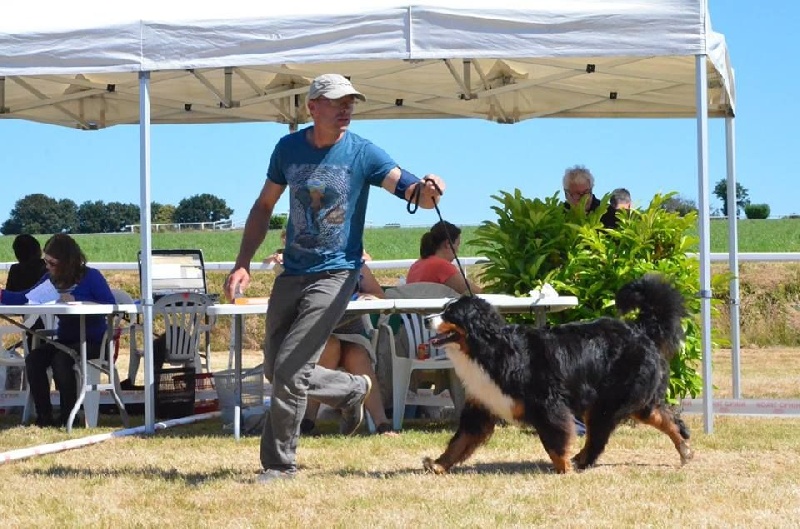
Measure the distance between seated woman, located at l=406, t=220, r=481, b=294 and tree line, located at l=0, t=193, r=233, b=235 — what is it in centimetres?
5114

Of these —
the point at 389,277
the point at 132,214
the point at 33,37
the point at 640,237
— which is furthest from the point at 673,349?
the point at 132,214

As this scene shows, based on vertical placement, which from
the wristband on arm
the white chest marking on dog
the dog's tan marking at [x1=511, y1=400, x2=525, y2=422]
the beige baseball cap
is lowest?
the dog's tan marking at [x1=511, y1=400, x2=525, y2=422]

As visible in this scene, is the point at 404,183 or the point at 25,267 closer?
the point at 404,183

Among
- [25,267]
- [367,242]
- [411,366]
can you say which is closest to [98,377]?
[25,267]

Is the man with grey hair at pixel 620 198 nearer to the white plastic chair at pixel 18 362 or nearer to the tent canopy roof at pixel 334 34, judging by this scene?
the tent canopy roof at pixel 334 34

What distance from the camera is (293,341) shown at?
581cm

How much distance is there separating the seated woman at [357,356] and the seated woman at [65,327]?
5.94ft

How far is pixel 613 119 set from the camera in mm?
11172

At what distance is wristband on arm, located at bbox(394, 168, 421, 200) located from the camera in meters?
5.77

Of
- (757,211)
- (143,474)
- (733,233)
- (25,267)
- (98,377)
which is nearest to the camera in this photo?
(143,474)

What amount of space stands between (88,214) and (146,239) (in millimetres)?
58023

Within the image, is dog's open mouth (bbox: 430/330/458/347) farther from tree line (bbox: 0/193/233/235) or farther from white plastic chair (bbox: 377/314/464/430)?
tree line (bbox: 0/193/233/235)

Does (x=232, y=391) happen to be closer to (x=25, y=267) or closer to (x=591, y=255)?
(x=25, y=267)

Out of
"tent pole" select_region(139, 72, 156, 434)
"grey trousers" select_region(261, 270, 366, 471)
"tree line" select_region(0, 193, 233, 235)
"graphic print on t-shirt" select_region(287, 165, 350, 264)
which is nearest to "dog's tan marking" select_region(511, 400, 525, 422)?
"grey trousers" select_region(261, 270, 366, 471)
